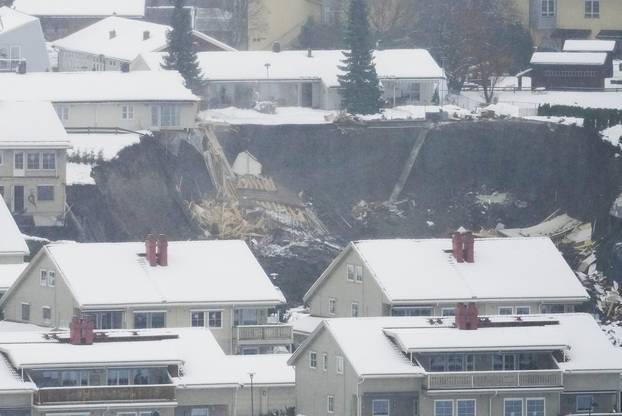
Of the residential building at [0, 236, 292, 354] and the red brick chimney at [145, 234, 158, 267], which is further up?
the red brick chimney at [145, 234, 158, 267]

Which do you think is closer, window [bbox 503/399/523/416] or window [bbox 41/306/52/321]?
window [bbox 503/399/523/416]

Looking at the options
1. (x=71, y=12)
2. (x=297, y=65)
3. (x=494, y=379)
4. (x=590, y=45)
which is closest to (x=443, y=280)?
(x=494, y=379)

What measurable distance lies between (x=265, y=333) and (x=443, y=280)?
18.2 feet

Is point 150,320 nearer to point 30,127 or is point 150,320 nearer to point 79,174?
point 30,127

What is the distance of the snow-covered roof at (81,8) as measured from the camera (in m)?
142

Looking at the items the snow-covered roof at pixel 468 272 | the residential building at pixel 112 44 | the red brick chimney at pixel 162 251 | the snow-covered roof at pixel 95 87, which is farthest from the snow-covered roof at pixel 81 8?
the red brick chimney at pixel 162 251

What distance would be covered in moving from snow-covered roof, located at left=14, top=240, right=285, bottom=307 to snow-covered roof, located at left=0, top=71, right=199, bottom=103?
26.7m

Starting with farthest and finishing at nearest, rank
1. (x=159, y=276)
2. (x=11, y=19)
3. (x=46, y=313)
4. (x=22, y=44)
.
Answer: (x=11, y=19) → (x=22, y=44) → (x=159, y=276) → (x=46, y=313)

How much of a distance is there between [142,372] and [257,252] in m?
31.9

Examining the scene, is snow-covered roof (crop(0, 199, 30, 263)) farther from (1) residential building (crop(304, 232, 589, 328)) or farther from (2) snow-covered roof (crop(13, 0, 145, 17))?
(2) snow-covered roof (crop(13, 0, 145, 17))

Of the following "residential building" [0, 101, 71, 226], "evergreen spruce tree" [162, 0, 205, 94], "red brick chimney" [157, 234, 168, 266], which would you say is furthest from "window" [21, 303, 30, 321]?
"evergreen spruce tree" [162, 0, 205, 94]

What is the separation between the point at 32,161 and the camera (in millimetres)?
103812

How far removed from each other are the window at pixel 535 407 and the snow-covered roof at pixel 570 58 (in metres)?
57.4

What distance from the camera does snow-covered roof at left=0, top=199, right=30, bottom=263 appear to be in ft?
304
